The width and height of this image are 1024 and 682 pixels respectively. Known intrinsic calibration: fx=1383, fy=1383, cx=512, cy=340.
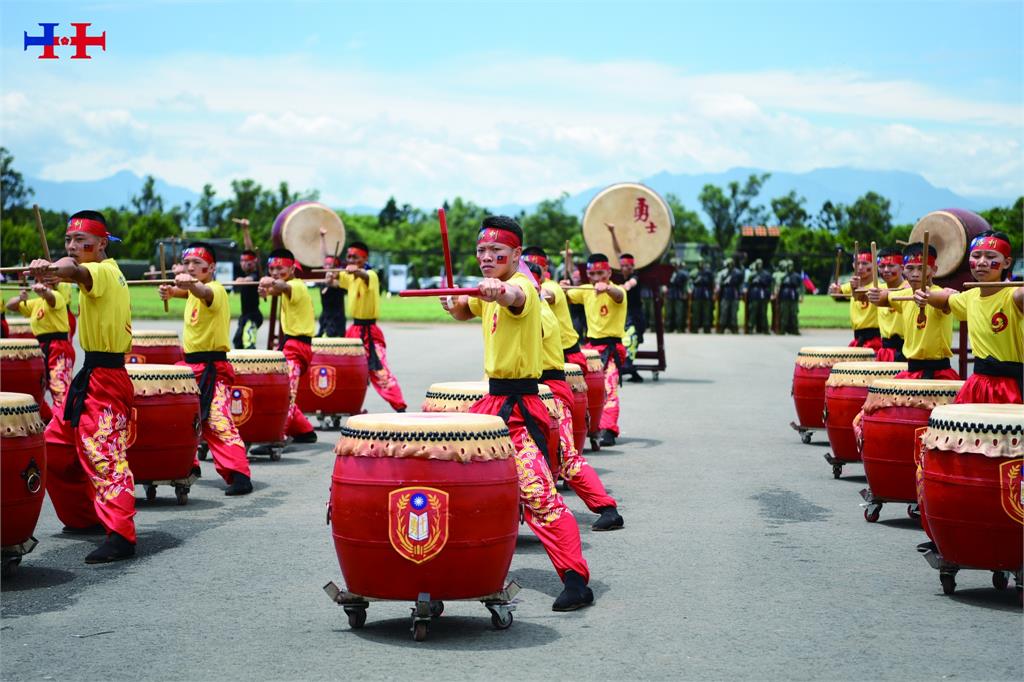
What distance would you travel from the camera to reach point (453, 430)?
5797 mm

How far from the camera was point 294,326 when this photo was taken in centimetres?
1350

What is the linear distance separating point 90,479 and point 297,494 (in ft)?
7.86

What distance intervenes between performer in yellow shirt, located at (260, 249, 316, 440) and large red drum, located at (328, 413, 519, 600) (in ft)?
23.4

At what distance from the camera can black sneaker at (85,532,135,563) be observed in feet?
24.3

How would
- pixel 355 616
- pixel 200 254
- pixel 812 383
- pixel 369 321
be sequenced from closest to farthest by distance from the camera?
pixel 355 616
pixel 200 254
pixel 812 383
pixel 369 321

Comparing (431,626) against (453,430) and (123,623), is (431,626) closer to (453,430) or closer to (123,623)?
(453,430)

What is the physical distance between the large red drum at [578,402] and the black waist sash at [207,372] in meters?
2.65

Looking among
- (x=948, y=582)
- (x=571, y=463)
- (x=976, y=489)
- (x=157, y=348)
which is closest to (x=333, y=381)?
(x=157, y=348)

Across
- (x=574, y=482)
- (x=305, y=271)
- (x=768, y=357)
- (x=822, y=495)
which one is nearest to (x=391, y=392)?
(x=305, y=271)

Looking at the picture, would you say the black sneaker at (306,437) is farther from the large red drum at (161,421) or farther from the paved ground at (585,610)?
the large red drum at (161,421)

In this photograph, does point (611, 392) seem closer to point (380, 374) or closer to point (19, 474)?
point (380, 374)

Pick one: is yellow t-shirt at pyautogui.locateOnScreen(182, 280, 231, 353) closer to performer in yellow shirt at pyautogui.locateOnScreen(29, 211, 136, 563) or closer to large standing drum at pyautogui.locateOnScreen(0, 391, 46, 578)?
performer in yellow shirt at pyautogui.locateOnScreen(29, 211, 136, 563)

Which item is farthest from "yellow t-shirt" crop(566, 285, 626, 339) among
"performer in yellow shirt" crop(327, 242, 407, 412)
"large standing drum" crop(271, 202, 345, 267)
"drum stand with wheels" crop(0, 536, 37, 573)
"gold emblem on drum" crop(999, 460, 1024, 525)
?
"drum stand with wheels" crop(0, 536, 37, 573)

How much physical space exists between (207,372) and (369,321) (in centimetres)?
480
